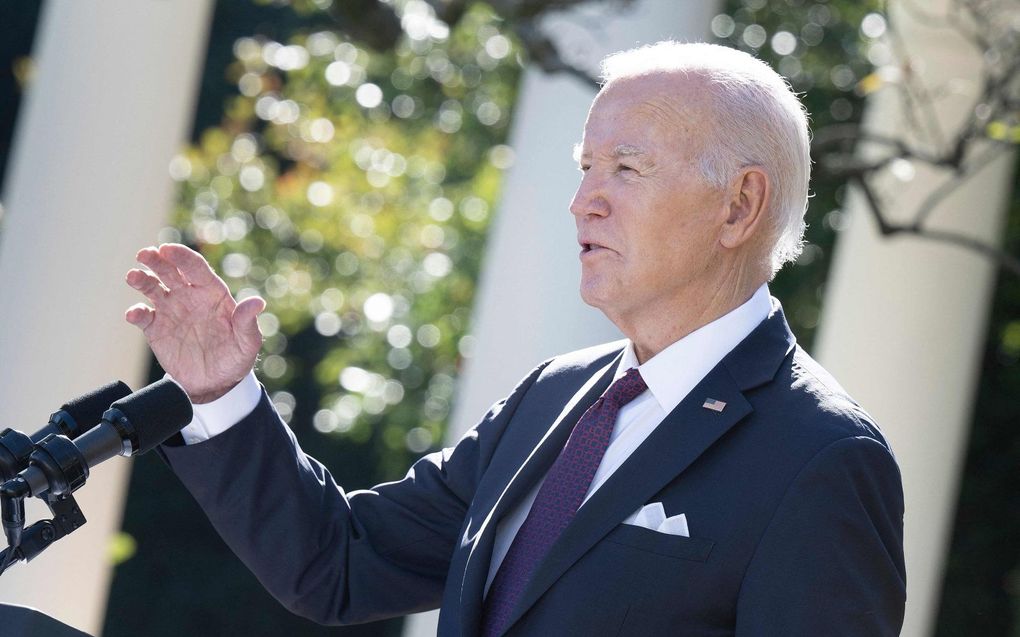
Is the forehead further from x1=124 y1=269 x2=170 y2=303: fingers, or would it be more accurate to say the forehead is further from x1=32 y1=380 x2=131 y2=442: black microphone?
x1=32 y1=380 x2=131 y2=442: black microphone

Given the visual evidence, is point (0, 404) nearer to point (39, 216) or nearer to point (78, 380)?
point (78, 380)

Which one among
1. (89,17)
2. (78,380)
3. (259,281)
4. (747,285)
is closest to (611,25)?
(89,17)

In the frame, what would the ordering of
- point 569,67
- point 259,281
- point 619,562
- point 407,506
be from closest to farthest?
point 619,562
point 407,506
point 569,67
point 259,281

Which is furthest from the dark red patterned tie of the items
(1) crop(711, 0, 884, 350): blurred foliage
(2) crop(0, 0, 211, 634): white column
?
(1) crop(711, 0, 884, 350): blurred foliage

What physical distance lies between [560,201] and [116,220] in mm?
1618

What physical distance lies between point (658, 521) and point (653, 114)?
70cm

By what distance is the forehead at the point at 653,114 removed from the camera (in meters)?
2.40

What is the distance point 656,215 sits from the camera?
2.40 m

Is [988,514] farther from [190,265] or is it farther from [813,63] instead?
[190,265]

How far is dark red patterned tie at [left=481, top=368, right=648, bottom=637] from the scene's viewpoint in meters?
2.31

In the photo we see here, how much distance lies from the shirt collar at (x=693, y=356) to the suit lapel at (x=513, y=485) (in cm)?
16

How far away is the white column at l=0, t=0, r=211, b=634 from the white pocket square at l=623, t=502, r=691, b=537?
274 centimetres

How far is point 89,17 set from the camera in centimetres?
460

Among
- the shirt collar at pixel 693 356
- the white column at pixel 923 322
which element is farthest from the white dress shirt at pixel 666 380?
the white column at pixel 923 322
